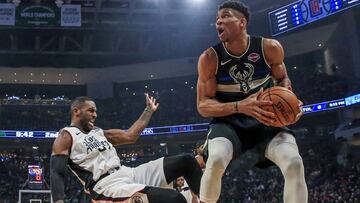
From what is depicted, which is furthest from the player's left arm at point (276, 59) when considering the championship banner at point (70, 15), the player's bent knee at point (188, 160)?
the championship banner at point (70, 15)

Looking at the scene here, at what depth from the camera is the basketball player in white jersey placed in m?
4.40

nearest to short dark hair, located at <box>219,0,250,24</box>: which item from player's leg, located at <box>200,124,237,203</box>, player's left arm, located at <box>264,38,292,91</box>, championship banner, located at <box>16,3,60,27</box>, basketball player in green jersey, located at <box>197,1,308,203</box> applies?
basketball player in green jersey, located at <box>197,1,308,203</box>

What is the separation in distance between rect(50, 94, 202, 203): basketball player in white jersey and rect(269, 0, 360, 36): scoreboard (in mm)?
16393

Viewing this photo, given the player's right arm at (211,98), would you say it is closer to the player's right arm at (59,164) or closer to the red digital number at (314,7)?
the player's right arm at (59,164)

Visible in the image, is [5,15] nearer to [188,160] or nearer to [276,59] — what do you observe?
[188,160]

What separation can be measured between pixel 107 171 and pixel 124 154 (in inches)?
1084

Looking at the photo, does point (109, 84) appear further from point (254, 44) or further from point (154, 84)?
point (254, 44)

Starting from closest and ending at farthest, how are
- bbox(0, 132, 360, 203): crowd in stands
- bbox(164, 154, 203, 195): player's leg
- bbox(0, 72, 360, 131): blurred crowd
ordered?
1. bbox(164, 154, 203, 195): player's leg
2. bbox(0, 132, 360, 203): crowd in stands
3. bbox(0, 72, 360, 131): blurred crowd

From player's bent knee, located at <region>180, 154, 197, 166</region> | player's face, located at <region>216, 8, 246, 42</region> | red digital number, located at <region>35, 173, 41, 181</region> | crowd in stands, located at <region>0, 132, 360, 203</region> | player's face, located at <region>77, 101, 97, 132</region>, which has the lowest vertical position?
crowd in stands, located at <region>0, 132, 360, 203</region>

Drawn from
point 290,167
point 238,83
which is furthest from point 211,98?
point 290,167

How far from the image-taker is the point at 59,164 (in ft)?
14.7

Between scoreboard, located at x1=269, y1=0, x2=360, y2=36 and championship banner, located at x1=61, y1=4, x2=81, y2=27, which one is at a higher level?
championship banner, located at x1=61, y1=4, x2=81, y2=27

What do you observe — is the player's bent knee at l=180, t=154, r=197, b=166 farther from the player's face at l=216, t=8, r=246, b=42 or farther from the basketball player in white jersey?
the player's face at l=216, t=8, r=246, b=42

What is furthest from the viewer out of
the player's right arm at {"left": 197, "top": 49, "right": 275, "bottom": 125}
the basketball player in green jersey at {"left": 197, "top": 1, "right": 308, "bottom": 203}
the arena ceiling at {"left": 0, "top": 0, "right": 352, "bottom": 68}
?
the arena ceiling at {"left": 0, "top": 0, "right": 352, "bottom": 68}
